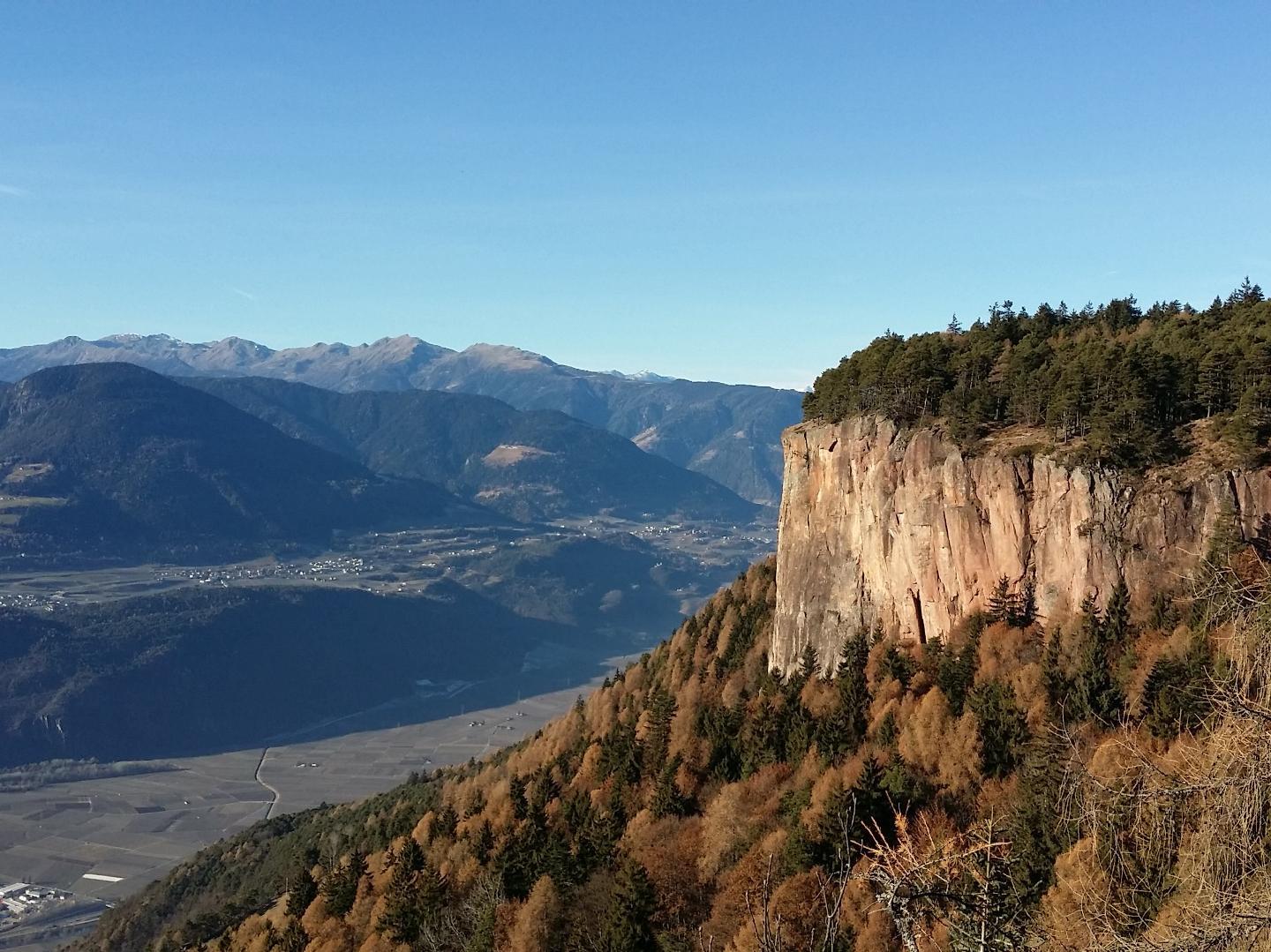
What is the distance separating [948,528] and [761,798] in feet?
70.1

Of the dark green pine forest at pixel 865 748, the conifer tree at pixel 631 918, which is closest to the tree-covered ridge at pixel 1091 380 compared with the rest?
the dark green pine forest at pixel 865 748

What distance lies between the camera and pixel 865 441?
77875 millimetres

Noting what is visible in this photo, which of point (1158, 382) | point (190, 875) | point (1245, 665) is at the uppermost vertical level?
point (1158, 382)

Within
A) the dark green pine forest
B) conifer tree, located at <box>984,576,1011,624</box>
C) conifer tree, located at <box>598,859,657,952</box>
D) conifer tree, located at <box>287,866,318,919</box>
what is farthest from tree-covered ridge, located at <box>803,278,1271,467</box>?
conifer tree, located at <box>287,866,318,919</box>

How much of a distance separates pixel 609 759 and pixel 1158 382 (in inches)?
1898

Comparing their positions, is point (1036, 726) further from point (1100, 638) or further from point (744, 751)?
point (744, 751)

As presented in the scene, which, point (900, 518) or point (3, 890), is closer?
point (900, 518)

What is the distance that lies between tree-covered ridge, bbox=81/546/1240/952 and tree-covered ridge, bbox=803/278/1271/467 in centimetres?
1085

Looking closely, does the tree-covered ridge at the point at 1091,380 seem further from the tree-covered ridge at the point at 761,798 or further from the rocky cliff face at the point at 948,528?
the tree-covered ridge at the point at 761,798

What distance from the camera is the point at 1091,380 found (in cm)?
6669

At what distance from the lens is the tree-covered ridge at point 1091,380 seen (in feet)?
199

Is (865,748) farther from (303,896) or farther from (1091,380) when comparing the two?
(303,896)

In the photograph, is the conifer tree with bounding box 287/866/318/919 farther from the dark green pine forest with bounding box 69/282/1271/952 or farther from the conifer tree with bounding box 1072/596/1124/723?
the conifer tree with bounding box 1072/596/1124/723

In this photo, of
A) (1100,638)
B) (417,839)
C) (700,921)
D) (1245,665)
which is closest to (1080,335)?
(1100,638)
